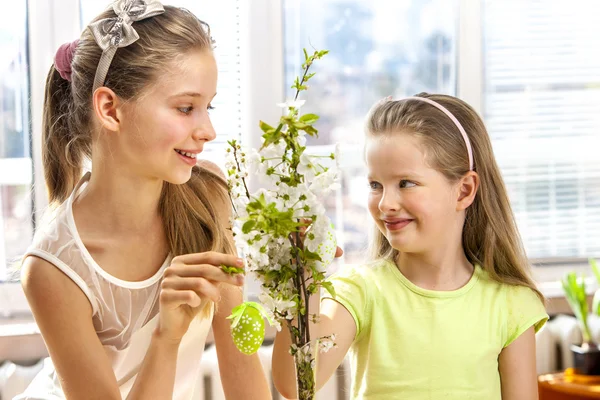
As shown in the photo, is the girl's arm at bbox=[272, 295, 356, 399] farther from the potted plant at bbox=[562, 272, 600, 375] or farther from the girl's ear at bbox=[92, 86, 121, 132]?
the potted plant at bbox=[562, 272, 600, 375]

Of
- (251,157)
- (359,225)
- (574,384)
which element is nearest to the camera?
(251,157)

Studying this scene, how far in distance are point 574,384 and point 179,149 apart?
151 centimetres

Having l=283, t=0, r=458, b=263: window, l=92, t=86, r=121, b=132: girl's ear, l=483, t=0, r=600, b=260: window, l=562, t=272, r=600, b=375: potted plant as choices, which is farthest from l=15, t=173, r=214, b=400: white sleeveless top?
l=483, t=0, r=600, b=260: window

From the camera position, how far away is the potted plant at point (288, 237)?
97cm

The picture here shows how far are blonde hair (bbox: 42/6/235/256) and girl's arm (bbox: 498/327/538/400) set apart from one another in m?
0.60

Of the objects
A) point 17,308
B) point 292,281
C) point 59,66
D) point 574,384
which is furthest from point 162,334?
point 574,384

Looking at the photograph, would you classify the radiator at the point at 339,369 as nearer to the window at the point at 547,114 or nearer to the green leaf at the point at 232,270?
the window at the point at 547,114

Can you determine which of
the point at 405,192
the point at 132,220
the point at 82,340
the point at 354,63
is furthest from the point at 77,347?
the point at 354,63

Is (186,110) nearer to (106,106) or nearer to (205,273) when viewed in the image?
(106,106)

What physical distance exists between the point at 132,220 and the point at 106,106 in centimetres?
25

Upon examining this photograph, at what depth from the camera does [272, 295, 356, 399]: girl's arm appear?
1329 millimetres

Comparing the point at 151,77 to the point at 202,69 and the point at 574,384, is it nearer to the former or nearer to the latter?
the point at 202,69

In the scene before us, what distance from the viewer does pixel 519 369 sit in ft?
5.11

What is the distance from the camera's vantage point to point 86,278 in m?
1.46
